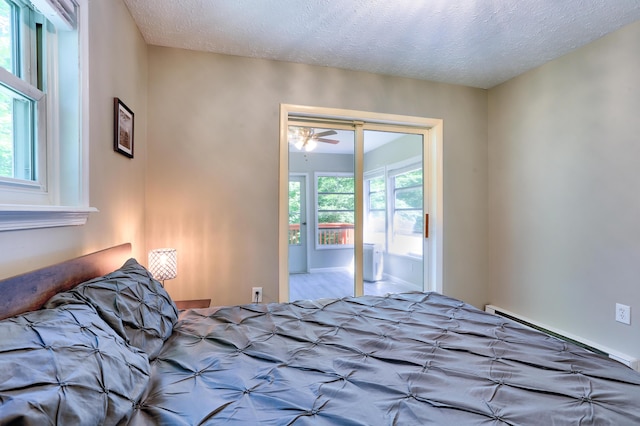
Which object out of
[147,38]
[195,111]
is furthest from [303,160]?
[147,38]

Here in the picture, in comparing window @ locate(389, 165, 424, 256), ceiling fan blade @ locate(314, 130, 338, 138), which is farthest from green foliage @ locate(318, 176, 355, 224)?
window @ locate(389, 165, 424, 256)

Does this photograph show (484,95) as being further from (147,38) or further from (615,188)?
(147,38)

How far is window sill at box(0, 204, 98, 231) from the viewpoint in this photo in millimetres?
915

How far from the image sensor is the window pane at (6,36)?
112 cm

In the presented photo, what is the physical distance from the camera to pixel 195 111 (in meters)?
2.49

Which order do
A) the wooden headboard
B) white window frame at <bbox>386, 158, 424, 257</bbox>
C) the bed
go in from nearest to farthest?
the bed < the wooden headboard < white window frame at <bbox>386, 158, 424, 257</bbox>

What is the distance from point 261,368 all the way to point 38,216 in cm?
97

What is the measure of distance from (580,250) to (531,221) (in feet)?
1.54

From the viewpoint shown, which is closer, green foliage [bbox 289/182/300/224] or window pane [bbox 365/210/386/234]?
green foliage [bbox 289/182/300/224]

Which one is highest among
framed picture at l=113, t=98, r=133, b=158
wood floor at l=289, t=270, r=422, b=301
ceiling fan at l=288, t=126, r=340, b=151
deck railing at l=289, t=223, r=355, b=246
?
ceiling fan at l=288, t=126, r=340, b=151

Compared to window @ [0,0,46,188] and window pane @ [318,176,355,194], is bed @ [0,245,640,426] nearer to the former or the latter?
window @ [0,0,46,188]

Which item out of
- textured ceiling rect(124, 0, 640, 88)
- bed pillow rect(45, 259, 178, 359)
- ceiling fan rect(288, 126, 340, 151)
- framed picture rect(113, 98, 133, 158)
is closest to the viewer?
Answer: bed pillow rect(45, 259, 178, 359)

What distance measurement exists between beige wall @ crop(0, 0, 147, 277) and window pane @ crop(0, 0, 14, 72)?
1.03 feet

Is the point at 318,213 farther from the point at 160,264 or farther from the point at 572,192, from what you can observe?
the point at 572,192
